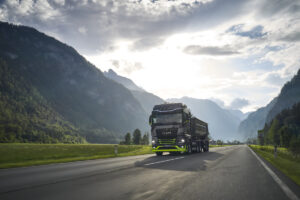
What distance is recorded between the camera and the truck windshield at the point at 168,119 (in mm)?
21172

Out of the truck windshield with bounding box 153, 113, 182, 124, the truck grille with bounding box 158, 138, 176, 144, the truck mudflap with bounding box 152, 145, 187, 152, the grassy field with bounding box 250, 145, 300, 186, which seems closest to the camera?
the grassy field with bounding box 250, 145, 300, 186

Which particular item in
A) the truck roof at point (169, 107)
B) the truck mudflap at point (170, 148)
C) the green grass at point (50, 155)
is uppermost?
the truck roof at point (169, 107)

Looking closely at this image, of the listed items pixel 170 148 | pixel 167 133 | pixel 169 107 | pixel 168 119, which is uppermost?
pixel 169 107

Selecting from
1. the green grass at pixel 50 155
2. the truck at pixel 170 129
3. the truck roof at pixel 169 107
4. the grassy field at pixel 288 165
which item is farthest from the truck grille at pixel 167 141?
the grassy field at pixel 288 165

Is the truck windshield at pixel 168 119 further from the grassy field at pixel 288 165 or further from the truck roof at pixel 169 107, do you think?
the grassy field at pixel 288 165

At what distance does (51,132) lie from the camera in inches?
7338

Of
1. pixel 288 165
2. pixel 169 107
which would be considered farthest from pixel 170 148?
pixel 288 165

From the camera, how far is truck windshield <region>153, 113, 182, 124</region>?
2117cm

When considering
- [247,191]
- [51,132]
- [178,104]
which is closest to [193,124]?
[178,104]

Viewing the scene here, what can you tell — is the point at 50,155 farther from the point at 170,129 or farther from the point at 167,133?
the point at 170,129

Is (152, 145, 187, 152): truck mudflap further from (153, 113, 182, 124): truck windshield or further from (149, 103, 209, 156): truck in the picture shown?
(153, 113, 182, 124): truck windshield

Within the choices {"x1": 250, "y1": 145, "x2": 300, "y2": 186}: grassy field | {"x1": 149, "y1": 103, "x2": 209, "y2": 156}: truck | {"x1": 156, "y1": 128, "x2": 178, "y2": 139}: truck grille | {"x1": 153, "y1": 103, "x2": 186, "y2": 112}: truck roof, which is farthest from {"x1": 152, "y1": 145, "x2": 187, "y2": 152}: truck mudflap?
{"x1": 250, "y1": 145, "x2": 300, "y2": 186}: grassy field

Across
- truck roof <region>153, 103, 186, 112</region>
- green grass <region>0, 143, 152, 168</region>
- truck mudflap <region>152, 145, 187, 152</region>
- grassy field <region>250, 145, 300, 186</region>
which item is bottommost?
green grass <region>0, 143, 152, 168</region>

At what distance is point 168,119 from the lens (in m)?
21.3
